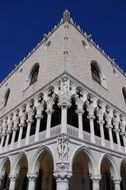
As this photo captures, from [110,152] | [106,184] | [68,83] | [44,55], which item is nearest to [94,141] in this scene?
[110,152]

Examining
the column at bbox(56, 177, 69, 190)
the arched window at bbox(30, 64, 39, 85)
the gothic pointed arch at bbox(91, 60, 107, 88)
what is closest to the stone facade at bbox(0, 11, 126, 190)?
the column at bbox(56, 177, 69, 190)

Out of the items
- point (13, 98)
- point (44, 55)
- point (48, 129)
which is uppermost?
point (44, 55)

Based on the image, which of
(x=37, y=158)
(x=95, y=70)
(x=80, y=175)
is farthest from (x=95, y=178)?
(x=95, y=70)

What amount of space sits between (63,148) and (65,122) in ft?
5.01

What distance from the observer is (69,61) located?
1393 centimetres

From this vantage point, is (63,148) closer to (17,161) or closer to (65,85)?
(65,85)

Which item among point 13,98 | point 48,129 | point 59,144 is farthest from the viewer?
point 13,98

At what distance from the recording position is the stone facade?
36.6ft

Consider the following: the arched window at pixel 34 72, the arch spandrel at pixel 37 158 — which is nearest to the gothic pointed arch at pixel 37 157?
the arch spandrel at pixel 37 158

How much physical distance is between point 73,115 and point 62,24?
802 cm

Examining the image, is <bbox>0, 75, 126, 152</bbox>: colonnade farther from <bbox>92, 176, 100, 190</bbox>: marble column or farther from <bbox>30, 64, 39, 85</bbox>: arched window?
<bbox>30, 64, 39, 85</bbox>: arched window

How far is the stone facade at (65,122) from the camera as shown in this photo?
36.6ft

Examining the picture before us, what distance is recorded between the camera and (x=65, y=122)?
35.8ft

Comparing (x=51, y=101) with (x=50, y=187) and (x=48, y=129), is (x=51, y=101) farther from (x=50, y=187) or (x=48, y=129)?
(x=50, y=187)
